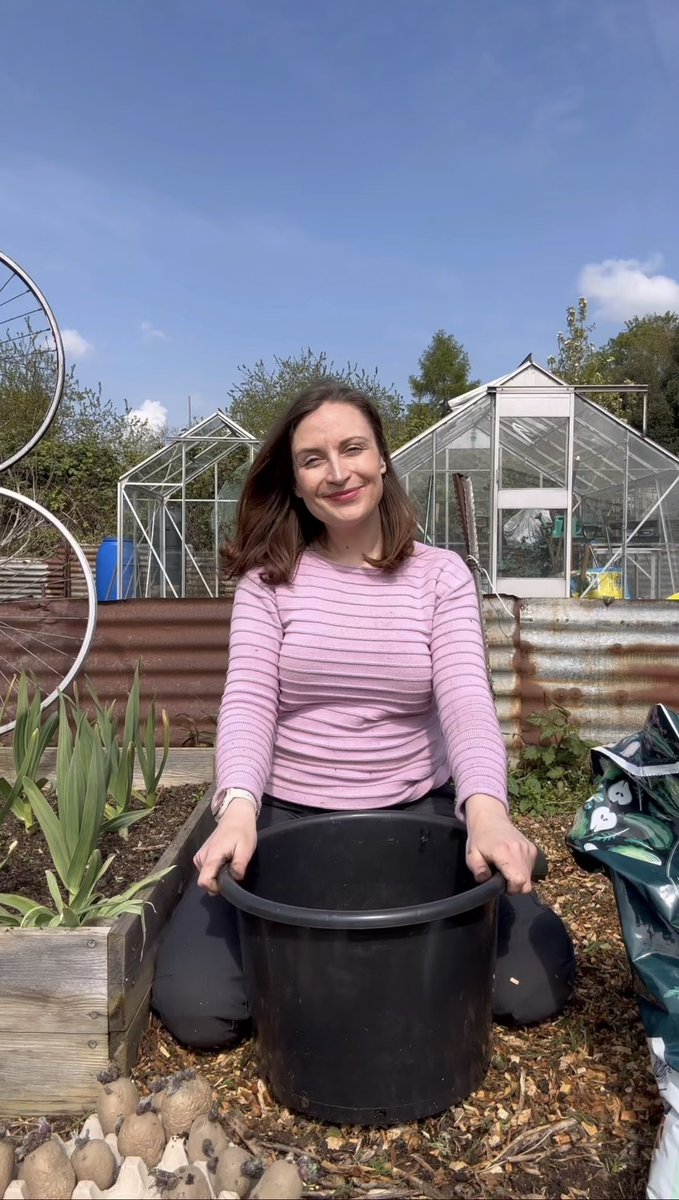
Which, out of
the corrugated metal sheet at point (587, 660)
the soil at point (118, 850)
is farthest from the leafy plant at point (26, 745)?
the corrugated metal sheet at point (587, 660)

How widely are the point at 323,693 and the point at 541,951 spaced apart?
2.22 ft

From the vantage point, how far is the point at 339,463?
5.90ft

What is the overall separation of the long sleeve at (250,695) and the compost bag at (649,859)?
0.61 m

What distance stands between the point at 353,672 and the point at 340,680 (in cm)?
3

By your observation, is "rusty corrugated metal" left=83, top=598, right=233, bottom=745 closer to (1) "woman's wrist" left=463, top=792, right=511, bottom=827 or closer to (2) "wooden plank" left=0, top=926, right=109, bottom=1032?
(2) "wooden plank" left=0, top=926, right=109, bottom=1032

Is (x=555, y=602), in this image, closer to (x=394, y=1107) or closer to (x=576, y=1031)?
(x=576, y=1031)

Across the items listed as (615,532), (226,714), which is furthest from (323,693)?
(615,532)

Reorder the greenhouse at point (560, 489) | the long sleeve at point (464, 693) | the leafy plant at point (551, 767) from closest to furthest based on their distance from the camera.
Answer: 1. the long sleeve at point (464, 693)
2. the leafy plant at point (551, 767)
3. the greenhouse at point (560, 489)

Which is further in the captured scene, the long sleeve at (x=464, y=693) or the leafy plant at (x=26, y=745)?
the leafy plant at (x=26, y=745)

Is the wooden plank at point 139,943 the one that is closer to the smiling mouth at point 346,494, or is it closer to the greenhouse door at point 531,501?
the smiling mouth at point 346,494

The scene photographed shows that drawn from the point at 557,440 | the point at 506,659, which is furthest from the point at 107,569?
the point at 506,659

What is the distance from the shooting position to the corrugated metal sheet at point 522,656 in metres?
3.58

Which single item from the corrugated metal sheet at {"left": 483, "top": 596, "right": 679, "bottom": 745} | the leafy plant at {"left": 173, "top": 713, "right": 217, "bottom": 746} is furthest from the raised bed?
the corrugated metal sheet at {"left": 483, "top": 596, "right": 679, "bottom": 745}

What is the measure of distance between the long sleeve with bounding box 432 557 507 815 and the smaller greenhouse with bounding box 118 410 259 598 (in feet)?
30.7
